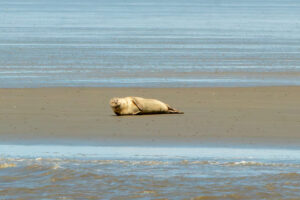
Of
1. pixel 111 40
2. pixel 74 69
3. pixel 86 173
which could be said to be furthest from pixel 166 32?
pixel 86 173

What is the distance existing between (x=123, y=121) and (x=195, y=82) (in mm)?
6699

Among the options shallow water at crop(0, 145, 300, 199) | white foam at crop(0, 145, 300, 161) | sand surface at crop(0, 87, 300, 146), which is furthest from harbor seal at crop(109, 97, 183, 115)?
shallow water at crop(0, 145, 300, 199)

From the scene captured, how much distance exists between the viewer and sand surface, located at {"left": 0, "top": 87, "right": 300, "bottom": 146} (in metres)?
12.1

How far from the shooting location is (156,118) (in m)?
14.0

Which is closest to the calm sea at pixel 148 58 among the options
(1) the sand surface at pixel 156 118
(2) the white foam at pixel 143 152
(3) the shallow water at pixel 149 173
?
(1) the sand surface at pixel 156 118

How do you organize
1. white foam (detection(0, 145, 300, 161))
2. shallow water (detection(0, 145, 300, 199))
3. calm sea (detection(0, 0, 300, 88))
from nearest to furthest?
shallow water (detection(0, 145, 300, 199)) < white foam (detection(0, 145, 300, 161)) < calm sea (detection(0, 0, 300, 88))

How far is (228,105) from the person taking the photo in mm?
15539

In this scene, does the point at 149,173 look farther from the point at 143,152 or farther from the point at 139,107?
the point at 139,107

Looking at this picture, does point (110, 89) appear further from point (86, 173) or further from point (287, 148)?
point (86, 173)

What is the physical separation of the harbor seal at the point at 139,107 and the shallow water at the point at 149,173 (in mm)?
3013

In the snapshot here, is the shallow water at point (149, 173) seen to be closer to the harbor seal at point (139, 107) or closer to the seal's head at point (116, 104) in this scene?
the seal's head at point (116, 104)

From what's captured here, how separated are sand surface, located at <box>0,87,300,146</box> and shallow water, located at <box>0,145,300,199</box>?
88 cm

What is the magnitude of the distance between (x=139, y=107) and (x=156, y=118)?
0.49 m

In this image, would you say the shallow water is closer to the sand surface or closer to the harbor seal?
the sand surface
